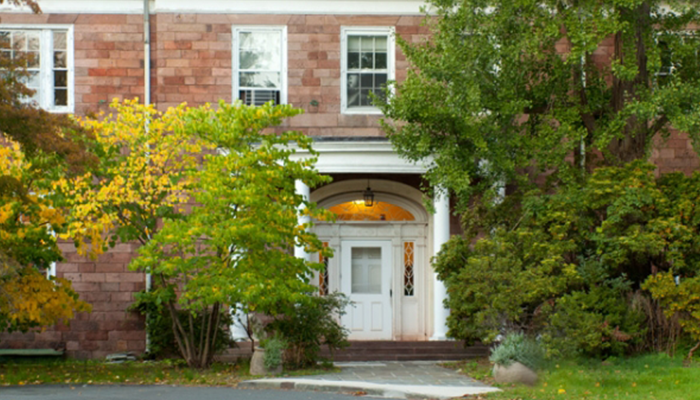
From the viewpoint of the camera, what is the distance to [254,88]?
19.1m

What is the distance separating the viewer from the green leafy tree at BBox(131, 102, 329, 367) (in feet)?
46.5

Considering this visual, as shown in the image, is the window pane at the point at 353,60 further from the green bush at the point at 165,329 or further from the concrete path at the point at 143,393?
Answer: the concrete path at the point at 143,393

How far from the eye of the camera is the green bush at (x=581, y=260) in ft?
47.2

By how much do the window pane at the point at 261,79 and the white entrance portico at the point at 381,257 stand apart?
7.57 ft

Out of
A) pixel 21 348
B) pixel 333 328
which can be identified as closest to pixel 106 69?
pixel 21 348

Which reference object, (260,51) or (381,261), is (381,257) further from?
(260,51)

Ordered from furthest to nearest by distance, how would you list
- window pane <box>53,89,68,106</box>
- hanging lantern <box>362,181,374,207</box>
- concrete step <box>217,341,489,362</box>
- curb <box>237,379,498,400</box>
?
1. hanging lantern <box>362,181,374,207</box>
2. window pane <box>53,89,68,106</box>
3. concrete step <box>217,341,489,362</box>
4. curb <box>237,379,498,400</box>

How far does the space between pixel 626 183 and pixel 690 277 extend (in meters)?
1.99

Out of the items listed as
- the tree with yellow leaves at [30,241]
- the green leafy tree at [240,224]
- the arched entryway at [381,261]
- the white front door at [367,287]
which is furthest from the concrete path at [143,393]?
the arched entryway at [381,261]

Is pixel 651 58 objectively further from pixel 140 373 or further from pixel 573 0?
pixel 140 373

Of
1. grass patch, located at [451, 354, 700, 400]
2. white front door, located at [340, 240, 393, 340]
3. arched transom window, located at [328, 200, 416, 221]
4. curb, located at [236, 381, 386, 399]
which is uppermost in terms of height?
arched transom window, located at [328, 200, 416, 221]

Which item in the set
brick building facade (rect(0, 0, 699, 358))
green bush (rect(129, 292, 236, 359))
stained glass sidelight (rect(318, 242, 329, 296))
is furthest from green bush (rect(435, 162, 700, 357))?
stained glass sidelight (rect(318, 242, 329, 296))

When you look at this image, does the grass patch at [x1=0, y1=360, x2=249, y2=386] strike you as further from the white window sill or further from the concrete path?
the white window sill

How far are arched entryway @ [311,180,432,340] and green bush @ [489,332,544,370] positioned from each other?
6331 millimetres
